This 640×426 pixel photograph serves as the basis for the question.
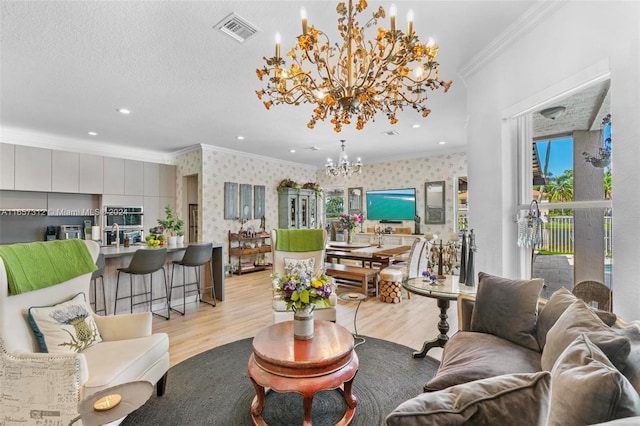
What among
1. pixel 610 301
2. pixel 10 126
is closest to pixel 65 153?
pixel 10 126

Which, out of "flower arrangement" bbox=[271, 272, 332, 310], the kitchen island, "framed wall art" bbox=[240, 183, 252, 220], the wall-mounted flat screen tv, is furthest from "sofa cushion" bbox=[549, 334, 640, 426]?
"framed wall art" bbox=[240, 183, 252, 220]

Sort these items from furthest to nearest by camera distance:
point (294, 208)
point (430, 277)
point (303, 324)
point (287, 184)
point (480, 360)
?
point (294, 208) < point (287, 184) < point (430, 277) < point (303, 324) < point (480, 360)

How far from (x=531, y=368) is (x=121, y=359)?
90.5 inches

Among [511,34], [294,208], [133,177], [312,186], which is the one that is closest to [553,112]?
[511,34]

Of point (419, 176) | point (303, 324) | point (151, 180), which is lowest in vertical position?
point (303, 324)

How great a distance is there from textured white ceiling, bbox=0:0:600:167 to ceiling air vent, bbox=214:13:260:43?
0.15 feet

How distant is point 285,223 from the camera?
25.7 ft

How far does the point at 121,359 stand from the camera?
180cm

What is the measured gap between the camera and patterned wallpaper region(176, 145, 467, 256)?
20.4 ft

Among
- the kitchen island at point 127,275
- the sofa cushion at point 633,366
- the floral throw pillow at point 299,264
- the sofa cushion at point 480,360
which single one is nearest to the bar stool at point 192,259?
the kitchen island at point 127,275

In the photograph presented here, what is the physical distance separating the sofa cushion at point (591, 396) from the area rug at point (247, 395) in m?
1.31

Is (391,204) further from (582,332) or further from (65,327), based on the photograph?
(65,327)

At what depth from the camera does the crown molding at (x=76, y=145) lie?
4.82m

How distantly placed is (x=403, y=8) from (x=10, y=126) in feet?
19.3
